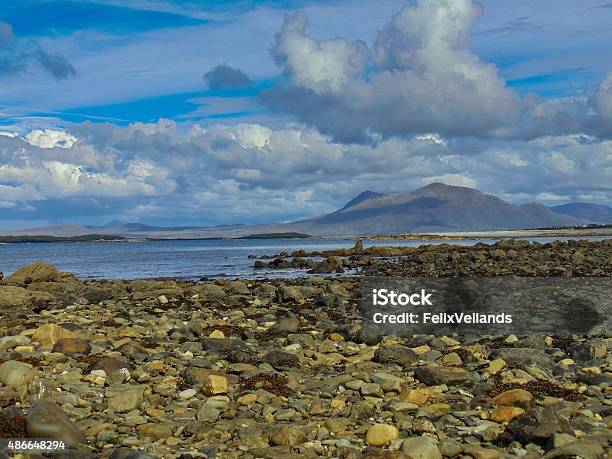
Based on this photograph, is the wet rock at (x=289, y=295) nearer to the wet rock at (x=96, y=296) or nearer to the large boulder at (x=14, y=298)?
the wet rock at (x=96, y=296)

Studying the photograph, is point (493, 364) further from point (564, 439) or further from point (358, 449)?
point (358, 449)

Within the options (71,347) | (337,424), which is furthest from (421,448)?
(71,347)

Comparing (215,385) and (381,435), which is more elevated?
(215,385)

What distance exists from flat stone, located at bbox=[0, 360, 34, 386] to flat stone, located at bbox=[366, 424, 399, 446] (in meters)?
6.29

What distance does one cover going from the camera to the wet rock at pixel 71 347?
14367 mm

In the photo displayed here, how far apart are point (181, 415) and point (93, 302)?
18997 mm

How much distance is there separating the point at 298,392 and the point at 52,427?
4.59m

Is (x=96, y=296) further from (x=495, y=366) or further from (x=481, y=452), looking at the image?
(x=481, y=452)

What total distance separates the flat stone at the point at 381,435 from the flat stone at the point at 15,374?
629 cm

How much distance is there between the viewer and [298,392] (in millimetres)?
11977

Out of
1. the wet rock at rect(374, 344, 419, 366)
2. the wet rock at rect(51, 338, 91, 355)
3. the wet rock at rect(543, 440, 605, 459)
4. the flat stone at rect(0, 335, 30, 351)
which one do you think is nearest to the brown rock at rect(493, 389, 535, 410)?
the wet rock at rect(543, 440, 605, 459)

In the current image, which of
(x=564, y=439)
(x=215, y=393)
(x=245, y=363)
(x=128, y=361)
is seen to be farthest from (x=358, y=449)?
(x=128, y=361)

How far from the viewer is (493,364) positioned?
1350 centimetres

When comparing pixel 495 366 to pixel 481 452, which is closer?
pixel 481 452
